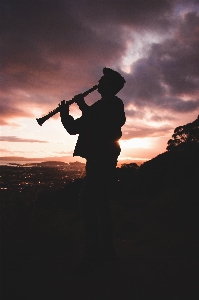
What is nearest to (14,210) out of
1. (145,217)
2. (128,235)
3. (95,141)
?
(128,235)

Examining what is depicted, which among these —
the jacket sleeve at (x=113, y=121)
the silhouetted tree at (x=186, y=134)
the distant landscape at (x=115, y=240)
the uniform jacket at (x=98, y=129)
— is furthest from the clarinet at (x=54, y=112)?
the silhouetted tree at (x=186, y=134)

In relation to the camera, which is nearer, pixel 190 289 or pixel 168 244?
pixel 190 289

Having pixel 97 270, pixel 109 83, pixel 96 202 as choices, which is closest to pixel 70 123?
pixel 109 83

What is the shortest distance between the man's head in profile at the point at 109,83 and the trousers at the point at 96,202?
97 centimetres

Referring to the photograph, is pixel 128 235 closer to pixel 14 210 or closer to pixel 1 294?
pixel 14 210

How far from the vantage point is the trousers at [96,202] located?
2.82 metres

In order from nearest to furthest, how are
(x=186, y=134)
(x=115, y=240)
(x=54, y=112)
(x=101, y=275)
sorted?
(x=101, y=275), (x=54, y=112), (x=115, y=240), (x=186, y=134)

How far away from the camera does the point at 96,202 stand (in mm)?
3008

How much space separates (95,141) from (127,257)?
1617 millimetres

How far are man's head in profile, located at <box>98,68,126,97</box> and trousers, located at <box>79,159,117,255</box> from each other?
38.1 inches

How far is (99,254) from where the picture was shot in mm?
2783

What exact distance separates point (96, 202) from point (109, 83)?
1621 millimetres

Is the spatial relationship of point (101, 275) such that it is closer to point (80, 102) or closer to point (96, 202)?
point (96, 202)

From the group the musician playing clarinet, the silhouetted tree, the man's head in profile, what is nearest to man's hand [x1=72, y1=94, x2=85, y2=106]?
the musician playing clarinet
